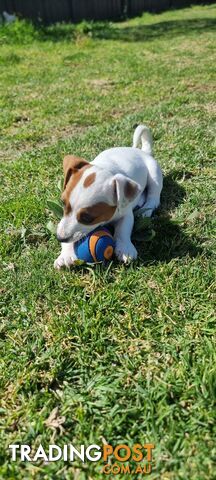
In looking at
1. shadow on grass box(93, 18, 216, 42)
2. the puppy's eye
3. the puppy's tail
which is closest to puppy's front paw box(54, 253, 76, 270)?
the puppy's eye

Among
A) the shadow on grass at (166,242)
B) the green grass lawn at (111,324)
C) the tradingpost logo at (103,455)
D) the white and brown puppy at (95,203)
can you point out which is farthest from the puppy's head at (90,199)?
the tradingpost logo at (103,455)

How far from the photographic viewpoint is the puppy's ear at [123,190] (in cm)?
270

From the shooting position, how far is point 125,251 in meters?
2.87

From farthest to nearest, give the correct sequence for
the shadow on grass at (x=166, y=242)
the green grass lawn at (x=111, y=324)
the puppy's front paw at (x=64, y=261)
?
the shadow on grass at (x=166, y=242) < the puppy's front paw at (x=64, y=261) < the green grass lawn at (x=111, y=324)

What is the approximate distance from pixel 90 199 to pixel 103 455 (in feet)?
4.60

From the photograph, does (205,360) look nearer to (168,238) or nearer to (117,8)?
(168,238)

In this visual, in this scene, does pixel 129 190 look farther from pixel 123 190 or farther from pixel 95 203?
pixel 95 203

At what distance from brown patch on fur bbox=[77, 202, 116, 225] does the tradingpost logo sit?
49.9 inches

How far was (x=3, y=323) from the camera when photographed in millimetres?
2543

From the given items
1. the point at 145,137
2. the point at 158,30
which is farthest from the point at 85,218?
the point at 158,30

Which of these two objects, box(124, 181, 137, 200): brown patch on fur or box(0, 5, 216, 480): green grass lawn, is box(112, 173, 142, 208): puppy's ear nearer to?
box(124, 181, 137, 200): brown patch on fur

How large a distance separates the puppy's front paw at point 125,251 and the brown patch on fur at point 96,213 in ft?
0.64

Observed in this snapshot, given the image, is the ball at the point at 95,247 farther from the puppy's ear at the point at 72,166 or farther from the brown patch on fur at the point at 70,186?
the puppy's ear at the point at 72,166

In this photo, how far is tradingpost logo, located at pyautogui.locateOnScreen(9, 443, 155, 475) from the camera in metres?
1.79
